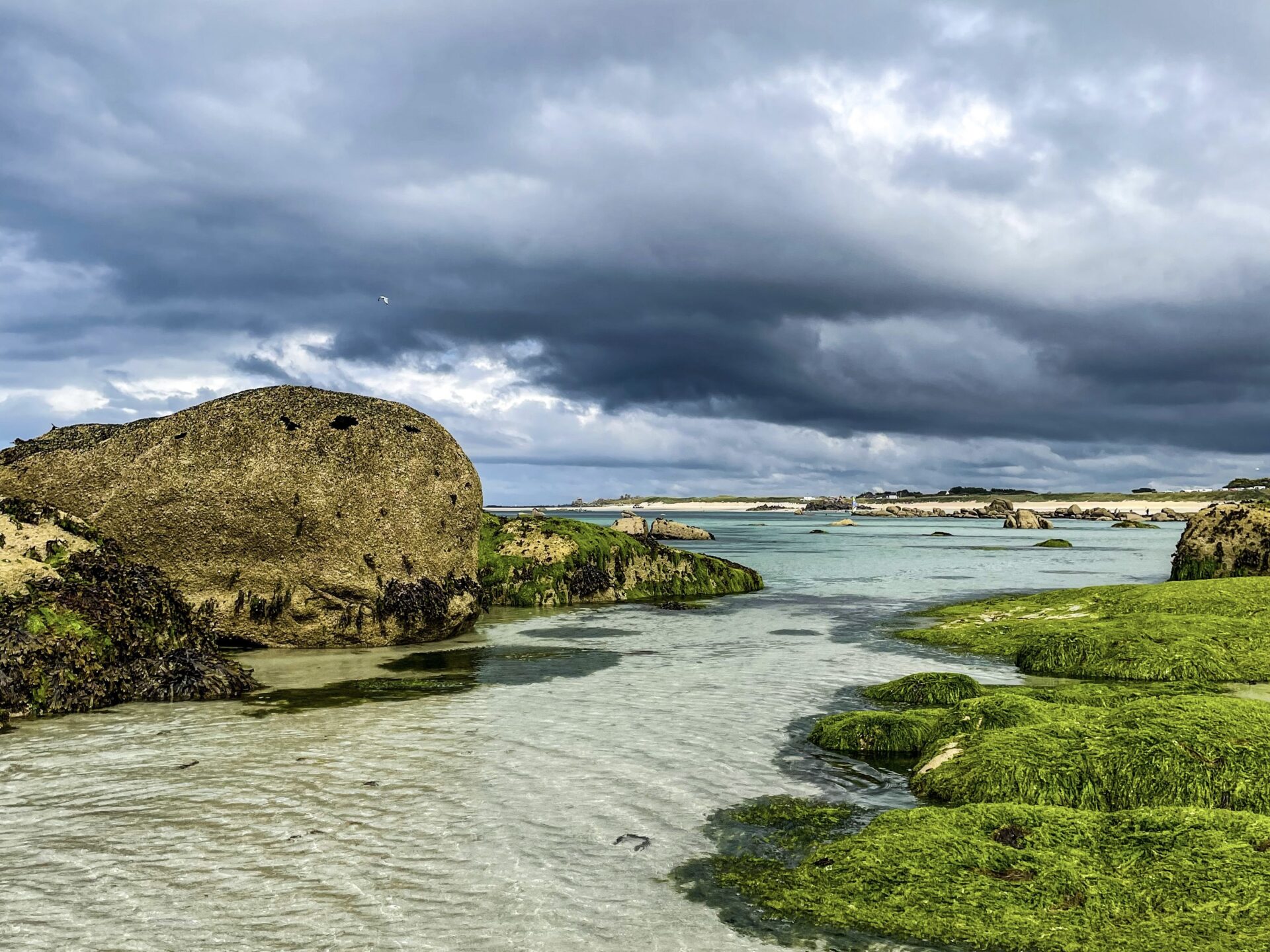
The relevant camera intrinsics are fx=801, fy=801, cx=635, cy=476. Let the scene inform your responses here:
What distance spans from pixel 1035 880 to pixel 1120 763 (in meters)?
2.35

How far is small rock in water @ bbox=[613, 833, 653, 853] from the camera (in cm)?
576

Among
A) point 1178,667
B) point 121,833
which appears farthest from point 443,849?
point 1178,667

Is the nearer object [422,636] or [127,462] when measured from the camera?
[127,462]

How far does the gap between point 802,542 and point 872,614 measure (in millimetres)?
44965

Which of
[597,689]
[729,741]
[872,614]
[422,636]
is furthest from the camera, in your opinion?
[872,614]

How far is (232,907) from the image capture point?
474 cm

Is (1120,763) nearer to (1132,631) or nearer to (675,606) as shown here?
(1132,631)

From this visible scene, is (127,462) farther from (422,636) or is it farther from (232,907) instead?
(232,907)

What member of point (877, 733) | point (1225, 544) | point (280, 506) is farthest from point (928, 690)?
point (1225, 544)

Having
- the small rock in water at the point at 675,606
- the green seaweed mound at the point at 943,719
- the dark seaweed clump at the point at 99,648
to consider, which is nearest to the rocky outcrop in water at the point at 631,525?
the small rock in water at the point at 675,606

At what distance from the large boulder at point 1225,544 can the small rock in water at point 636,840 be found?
859 inches

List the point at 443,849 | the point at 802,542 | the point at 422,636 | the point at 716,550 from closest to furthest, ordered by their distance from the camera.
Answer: the point at 443,849 → the point at 422,636 → the point at 716,550 → the point at 802,542

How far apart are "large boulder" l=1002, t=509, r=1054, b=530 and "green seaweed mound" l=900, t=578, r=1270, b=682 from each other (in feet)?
251

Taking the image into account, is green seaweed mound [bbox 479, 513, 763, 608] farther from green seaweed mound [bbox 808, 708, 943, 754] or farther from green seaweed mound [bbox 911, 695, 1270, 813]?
green seaweed mound [bbox 911, 695, 1270, 813]
